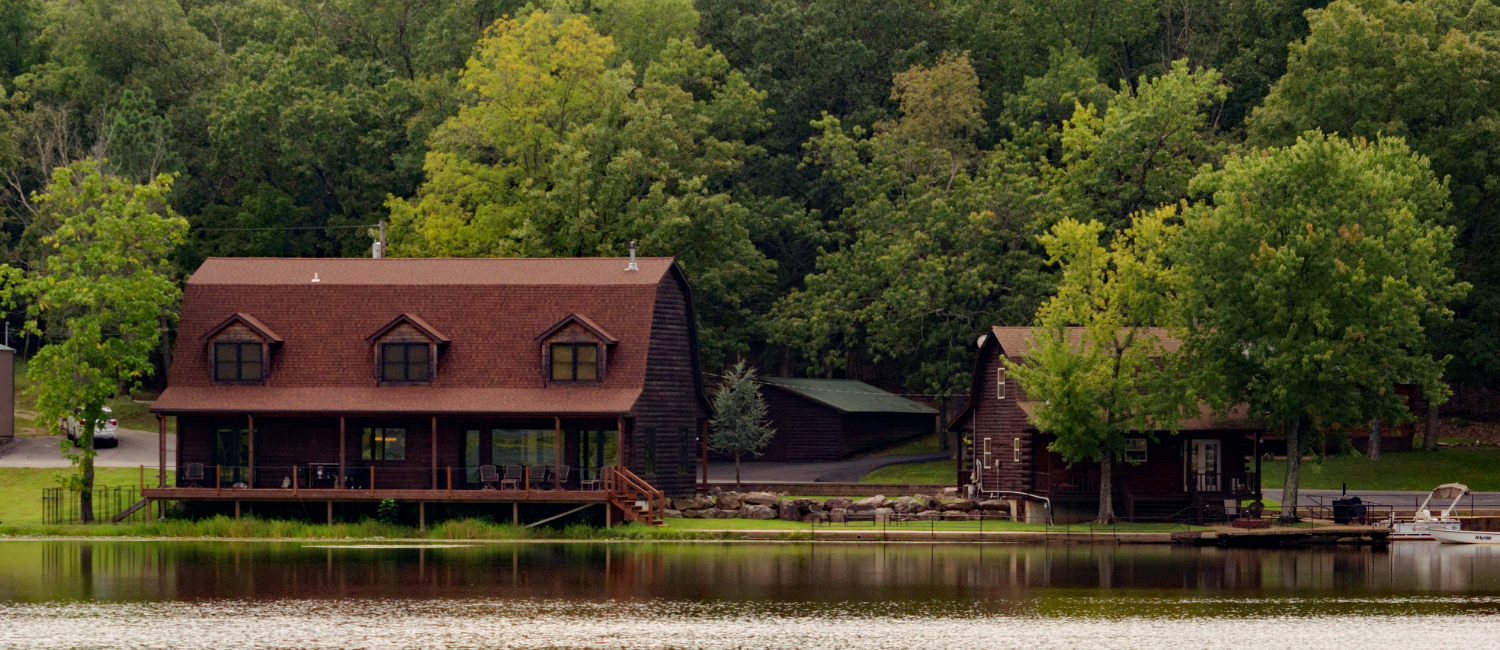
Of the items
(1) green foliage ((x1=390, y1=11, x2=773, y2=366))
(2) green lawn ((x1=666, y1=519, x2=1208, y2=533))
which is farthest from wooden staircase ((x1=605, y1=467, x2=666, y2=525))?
(1) green foliage ((x1=390, y1=11, x2=773, y2=366))

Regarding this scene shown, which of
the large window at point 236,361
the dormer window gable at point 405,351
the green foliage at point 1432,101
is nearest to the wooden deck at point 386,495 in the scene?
the dormer window gable at point 405,351

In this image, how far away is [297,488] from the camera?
187 ft

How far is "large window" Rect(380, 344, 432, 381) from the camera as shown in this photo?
58781mm

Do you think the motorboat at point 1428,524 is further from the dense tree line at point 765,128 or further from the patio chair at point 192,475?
the patio chair at point 192,475

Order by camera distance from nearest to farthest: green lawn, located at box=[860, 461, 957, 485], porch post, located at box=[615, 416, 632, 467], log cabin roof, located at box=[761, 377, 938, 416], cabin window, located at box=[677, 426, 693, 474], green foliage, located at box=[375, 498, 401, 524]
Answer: porch post, located at box=[615, 416, 632, 467]
green foliage, located at box=[375, 498, 401, 524]
cabin window, located at box=[677, 426, 693, 474]
green lawn, located at box=[860, 461, 957, 485]
log cabin roof, located at box=[761, 377, 938, 416]

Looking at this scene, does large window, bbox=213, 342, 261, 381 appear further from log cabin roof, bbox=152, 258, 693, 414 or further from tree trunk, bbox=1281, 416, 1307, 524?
tree trunk, bbox=1281, 416, 1307, 524

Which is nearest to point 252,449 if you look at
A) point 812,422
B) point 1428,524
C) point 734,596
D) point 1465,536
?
point 734,596

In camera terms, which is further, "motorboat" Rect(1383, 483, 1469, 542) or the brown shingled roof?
the brown shingled roof

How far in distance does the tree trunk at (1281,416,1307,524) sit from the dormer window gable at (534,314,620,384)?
22.7 metres

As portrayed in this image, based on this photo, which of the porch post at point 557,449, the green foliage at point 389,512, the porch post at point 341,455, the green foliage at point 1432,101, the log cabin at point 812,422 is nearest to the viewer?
the porch post at point 341,455

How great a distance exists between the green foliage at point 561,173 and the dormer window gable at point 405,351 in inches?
656

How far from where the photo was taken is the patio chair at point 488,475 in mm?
57406

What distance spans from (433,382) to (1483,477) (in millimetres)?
41932

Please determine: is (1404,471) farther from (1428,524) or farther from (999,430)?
(999,430)
